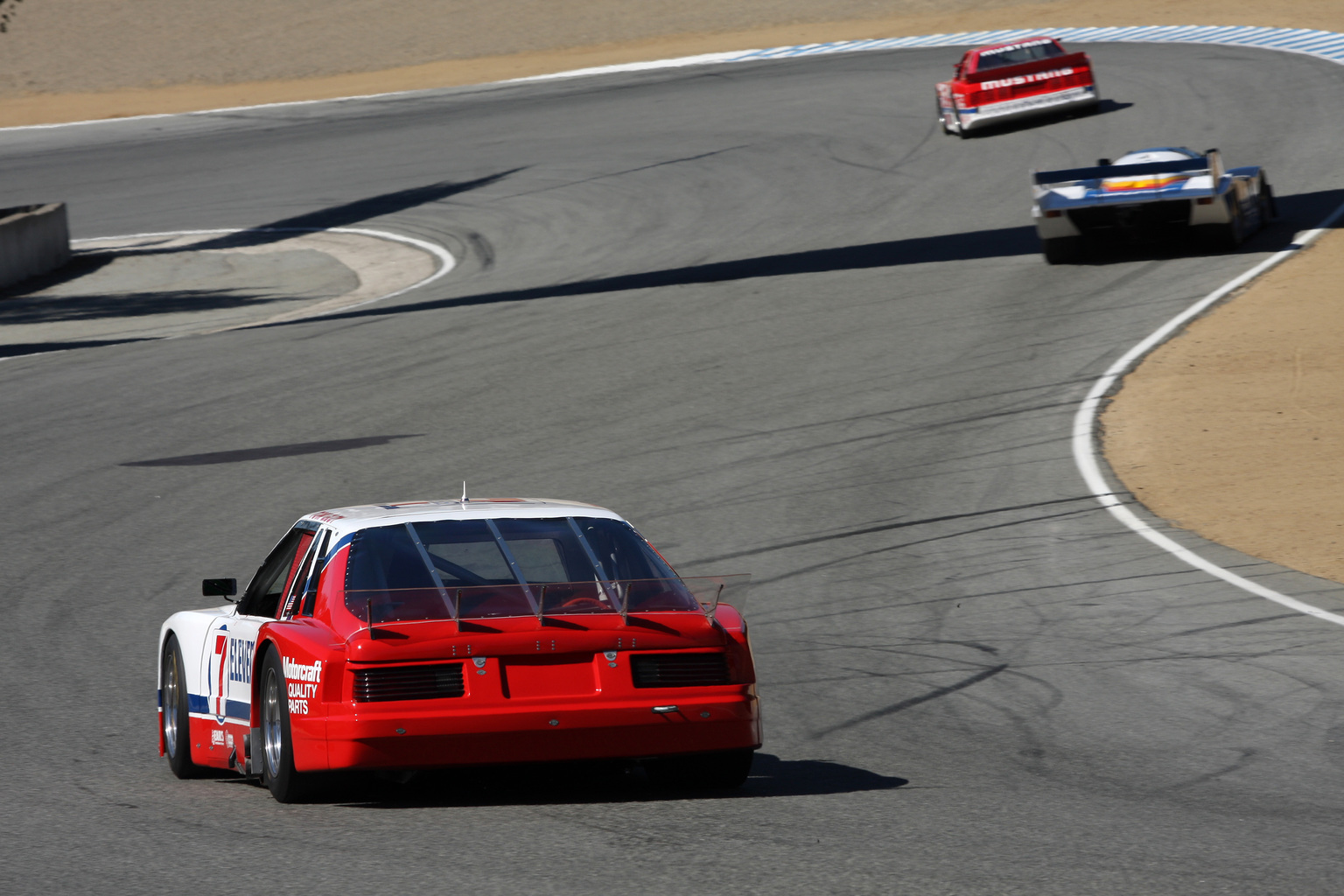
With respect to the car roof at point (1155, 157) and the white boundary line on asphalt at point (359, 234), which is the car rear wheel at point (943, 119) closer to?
the white boundary line on asphalt at point (359, 234)

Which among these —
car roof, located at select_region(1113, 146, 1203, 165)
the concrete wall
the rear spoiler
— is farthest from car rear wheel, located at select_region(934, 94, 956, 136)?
the concrete wall

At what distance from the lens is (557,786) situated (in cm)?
734

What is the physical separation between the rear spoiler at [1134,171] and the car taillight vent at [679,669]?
55.3 feet

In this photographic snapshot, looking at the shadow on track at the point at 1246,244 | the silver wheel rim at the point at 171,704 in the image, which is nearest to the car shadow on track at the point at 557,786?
the silver wheel rim at the point at 171,704

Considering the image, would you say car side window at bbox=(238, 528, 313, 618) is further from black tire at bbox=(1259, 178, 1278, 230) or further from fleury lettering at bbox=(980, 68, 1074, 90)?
fleury lettering at bbox=(980, 68, 1074, 90)

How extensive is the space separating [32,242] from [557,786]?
28.9m

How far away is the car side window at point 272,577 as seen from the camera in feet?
25.7

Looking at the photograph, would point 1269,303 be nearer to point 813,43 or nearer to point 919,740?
point 919,740

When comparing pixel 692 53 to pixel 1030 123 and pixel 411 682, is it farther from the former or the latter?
pixel 411 682

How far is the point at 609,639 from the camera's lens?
6.81 meters

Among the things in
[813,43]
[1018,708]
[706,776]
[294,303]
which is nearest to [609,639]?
[706,776]

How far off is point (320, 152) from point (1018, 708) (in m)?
40.0

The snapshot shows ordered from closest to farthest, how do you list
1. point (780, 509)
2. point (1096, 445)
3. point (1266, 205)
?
point (780, 509), point (1096, 445), point (1266, 205)

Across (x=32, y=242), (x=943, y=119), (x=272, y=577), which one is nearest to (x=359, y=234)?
(x=32, y=242)
